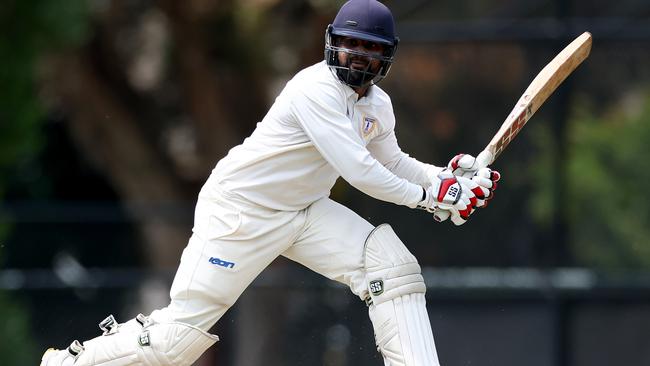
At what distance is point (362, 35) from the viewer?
6.31m

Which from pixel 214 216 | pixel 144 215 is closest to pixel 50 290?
pixel 144 215

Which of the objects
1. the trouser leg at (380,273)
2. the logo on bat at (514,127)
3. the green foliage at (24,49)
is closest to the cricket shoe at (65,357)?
the trouser leg at (380,273)

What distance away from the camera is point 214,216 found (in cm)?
650

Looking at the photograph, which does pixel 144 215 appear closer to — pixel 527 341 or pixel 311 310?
pixel 311 310

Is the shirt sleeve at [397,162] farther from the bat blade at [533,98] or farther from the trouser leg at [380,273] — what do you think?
the trouser leg at [380,273]

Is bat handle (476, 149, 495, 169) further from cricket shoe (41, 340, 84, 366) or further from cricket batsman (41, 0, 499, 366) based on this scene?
cricket shoe (41, 340, 84, 366)

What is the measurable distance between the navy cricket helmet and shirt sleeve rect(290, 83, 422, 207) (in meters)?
0.10

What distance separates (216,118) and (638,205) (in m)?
5.00

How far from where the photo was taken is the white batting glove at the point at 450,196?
630 centimetres

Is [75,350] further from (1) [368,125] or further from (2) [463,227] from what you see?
(2) [463,227]

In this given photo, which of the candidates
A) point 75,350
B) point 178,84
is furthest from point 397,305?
point 178,84

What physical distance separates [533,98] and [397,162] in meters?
0.69

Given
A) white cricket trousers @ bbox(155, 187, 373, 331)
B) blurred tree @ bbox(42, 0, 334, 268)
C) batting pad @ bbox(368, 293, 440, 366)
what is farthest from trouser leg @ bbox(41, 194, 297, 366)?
blurred tree @ bbox(42, 0, 334, 268)

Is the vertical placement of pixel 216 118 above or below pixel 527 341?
above
